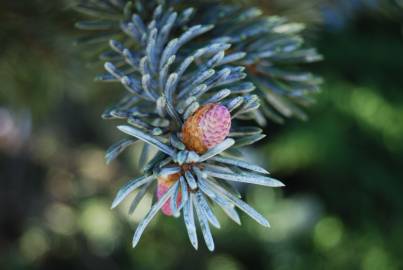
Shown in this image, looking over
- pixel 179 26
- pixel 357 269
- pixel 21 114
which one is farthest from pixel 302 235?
pixel 179 26

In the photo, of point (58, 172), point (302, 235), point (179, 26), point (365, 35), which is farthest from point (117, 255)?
point (179, 26)

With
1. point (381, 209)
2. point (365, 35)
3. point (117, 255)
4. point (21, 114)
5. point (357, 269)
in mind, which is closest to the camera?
point (21, 114)

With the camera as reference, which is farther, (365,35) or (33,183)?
(33,183)

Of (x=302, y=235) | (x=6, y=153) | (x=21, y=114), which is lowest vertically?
(x=6, y=153)

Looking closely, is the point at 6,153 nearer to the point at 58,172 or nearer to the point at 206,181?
the point at 58,172

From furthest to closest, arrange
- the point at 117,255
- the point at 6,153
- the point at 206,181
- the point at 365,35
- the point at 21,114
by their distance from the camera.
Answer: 1. the point at 6,153
2. the point at 117,255
3. the point at 365,35
4. the point at 21,114
5. the point at 206,181

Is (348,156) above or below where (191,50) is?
below
